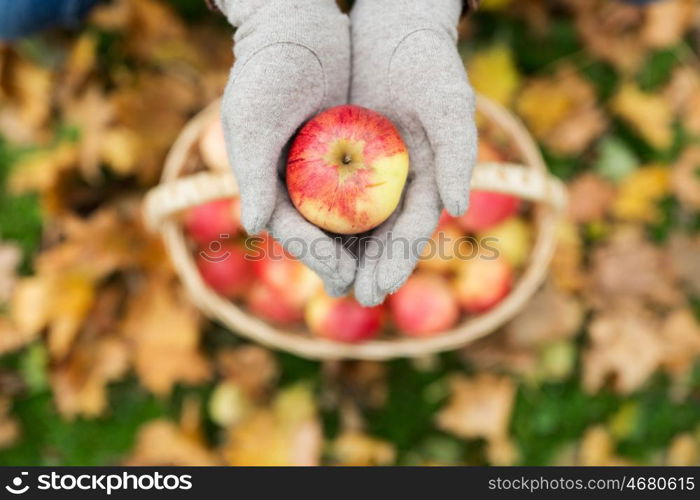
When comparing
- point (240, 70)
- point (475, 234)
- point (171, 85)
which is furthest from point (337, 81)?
point (171, 85)

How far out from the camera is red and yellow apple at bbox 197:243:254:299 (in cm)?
141

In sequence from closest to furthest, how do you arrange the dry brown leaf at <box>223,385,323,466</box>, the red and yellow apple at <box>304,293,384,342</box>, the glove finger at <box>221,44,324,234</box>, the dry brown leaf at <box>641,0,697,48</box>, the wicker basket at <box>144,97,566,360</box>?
the glove finger at <box>221,44,324,234</box>
the wicker basket at <box>144,97,566,360</box>
the red and yellow apple at <box>304,293,384,342</box>
the dry brown leaf at <box>223,385,323,466</box>
the dry brown leaf at <box>641,0,697,48</box>

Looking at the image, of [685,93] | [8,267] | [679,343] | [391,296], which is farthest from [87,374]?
[685,93]

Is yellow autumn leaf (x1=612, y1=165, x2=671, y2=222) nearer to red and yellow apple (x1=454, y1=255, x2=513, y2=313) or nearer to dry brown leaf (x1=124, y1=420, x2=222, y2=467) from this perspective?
red and yellow apple (x1=454, y1=255, x2=513, y2=313)

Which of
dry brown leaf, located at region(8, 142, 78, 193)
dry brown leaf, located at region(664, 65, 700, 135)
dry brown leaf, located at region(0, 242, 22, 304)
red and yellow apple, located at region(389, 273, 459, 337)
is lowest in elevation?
red and yellow apple, located at region(389, 273, 459, 337)

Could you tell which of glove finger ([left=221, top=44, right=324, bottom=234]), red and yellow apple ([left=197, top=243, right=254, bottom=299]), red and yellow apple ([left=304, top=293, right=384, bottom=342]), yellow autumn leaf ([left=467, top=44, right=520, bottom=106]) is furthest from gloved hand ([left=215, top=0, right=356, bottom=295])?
yellow autumn leaf ([left=467, top=44, right=520, bottom=106])

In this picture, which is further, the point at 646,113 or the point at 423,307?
the point at 646,113

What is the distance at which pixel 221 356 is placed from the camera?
5.29 ft

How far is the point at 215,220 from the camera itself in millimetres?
1396

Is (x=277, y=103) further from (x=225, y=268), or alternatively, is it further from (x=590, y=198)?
(x=590, y=198)

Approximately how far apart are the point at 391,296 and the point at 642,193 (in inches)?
31.8

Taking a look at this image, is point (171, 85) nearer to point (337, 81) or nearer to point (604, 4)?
point (337, 81)

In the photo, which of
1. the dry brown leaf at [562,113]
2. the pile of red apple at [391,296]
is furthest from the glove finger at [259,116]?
the dry brown leaf at [562,113]

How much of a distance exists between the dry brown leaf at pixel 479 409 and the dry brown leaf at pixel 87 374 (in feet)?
2.75
